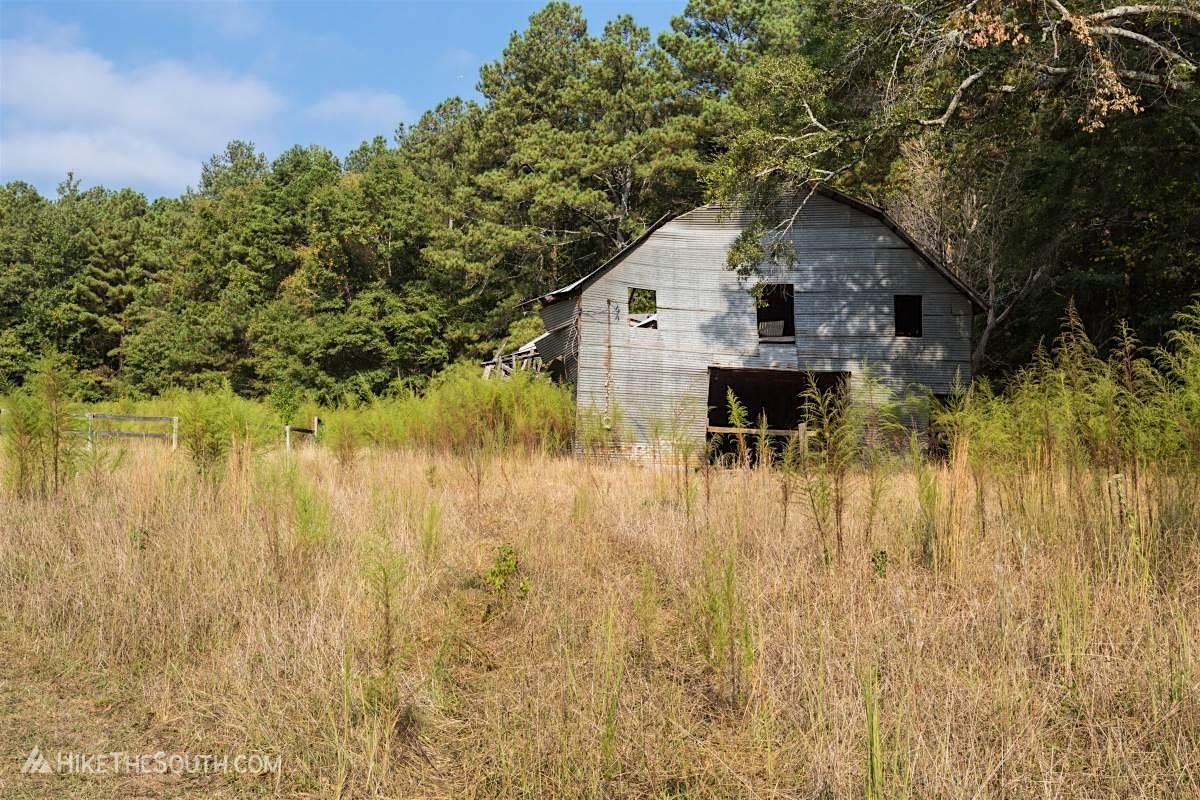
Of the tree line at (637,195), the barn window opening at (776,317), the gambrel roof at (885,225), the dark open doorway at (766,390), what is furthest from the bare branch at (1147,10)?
the barn window opening at (776,317)

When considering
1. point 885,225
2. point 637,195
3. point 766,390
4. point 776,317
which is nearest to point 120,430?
point 766,390

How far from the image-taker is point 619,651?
167 inches

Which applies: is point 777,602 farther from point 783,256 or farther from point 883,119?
point 783,256

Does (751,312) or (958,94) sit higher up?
(958,94)

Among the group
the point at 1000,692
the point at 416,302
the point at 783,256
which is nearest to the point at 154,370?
the point at 416,302

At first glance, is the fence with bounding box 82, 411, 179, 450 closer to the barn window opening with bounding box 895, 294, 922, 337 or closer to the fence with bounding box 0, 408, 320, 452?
the fence with bounding box 0, 408, 320, 452

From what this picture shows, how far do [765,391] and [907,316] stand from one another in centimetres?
457

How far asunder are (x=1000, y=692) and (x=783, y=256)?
51.7 feet

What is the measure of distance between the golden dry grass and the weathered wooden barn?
1224cm

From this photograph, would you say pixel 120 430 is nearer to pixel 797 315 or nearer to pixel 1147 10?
pixel 797 315

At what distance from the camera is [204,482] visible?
7.96 metres

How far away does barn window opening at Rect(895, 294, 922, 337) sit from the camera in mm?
19897

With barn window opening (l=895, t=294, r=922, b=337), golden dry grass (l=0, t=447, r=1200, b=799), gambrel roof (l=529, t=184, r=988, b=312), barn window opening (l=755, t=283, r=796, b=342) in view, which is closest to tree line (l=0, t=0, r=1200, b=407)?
gambrel roof (l=529, t=184, r=988, b=312)

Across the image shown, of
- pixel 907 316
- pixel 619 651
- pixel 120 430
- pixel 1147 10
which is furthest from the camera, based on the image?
pixel 907 316
